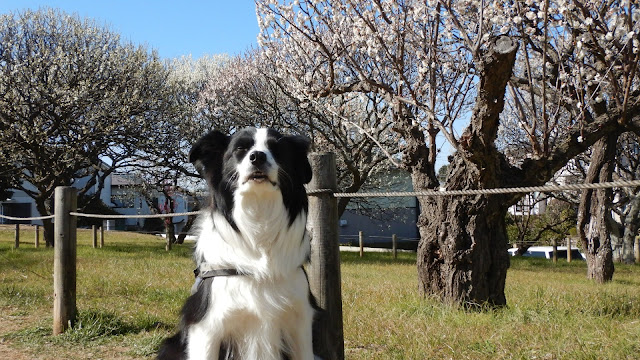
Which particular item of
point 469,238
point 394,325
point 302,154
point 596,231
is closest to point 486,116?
point 469,238

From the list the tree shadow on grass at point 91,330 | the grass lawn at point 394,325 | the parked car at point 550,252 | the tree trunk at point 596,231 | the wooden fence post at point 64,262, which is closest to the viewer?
the grass lawn at point 394,325

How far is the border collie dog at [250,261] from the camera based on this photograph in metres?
2.92

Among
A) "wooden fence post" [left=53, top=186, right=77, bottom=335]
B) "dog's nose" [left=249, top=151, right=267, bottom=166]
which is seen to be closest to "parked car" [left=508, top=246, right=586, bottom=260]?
"wooden fence post" [left=53, top=186, right=77, bottom=335]

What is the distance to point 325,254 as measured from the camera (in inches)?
136

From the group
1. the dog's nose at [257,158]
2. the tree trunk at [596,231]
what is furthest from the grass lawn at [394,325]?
the tree trunk at [596,231]

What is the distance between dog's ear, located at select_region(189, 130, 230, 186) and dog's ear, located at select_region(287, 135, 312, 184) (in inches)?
15.1

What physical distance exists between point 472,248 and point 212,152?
3.90m

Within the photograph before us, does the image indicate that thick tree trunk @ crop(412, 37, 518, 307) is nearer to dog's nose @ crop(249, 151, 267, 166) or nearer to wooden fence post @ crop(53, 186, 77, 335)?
dog's nose @ crop(249, 151, 267, 166)

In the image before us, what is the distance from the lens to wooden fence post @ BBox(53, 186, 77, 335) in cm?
532

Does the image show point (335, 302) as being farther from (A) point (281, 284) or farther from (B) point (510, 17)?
(B) point (510, 17)

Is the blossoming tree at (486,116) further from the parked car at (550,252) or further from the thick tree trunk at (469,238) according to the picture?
the parked car at (550,252)

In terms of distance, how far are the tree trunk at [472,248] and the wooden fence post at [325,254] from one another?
9.99ft

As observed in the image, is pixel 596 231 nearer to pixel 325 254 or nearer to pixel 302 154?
pixel 325 254

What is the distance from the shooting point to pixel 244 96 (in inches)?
819
